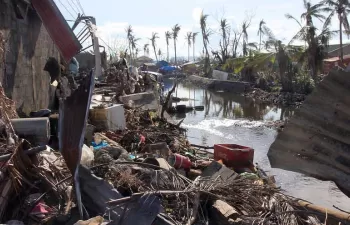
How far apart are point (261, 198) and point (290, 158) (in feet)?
6.07

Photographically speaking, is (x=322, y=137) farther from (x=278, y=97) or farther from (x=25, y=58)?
(x=278, y=97)

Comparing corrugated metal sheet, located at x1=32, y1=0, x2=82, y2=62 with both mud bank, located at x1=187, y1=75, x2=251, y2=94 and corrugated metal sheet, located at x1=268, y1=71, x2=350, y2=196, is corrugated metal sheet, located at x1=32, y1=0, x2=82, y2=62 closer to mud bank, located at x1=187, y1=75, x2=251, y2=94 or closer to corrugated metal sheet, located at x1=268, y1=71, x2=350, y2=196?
corrugated metal sheet, located at x1=268, y1=71, x2=350, y2=196

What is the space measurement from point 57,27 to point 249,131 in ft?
44.2

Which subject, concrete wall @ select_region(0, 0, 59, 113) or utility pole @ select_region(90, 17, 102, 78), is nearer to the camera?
concrete wall @ select_region(0, 0, 59, 113)

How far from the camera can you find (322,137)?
9.68ft

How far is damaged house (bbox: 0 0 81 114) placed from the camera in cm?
621

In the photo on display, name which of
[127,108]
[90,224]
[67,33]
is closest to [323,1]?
[127,108]

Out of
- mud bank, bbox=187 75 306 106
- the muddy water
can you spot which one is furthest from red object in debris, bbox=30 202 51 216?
mud bank, bbox=187 75 306 106

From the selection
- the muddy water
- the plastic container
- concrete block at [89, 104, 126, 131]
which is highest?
concrete block at [89, 104, 126, 131]

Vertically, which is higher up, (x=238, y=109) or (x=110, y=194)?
(x=110, y=194)

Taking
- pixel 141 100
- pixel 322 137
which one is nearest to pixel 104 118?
pixel 141 100

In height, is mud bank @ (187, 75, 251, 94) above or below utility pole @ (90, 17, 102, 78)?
below

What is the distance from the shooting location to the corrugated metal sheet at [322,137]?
288 centimetres

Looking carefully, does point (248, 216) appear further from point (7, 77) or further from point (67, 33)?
point (67, 33)
